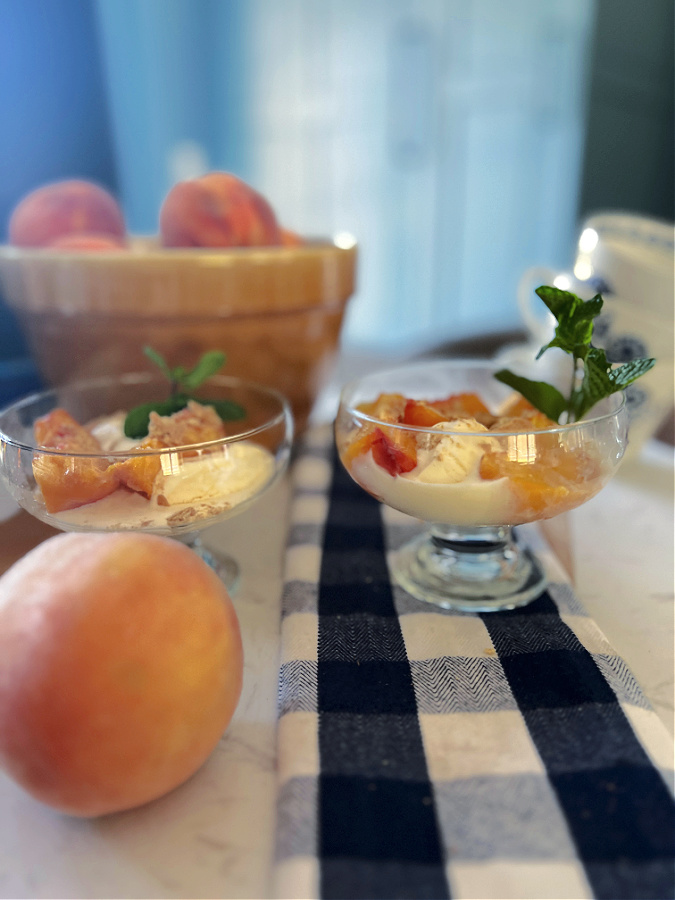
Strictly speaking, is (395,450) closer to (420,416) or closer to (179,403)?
(420,416)

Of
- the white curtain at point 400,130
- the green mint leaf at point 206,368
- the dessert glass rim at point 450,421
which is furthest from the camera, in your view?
the white curtain at point 400,130

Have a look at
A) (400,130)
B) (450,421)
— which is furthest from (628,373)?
(400,130)

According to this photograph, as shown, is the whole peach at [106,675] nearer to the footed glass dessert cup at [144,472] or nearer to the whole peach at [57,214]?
the footed glass dessert cup at [144,472]

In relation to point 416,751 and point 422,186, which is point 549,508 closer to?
point 416,751

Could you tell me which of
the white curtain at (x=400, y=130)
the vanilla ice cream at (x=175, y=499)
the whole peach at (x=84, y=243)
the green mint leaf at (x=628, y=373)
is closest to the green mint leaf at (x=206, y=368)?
the vanilla ice cream at (x=175, y=499)

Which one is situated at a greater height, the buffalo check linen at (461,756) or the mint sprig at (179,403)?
the mint sprig at (179,403)

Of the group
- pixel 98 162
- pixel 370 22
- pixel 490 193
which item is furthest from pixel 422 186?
pixel 98 162
